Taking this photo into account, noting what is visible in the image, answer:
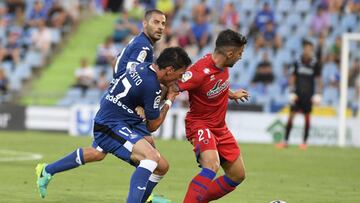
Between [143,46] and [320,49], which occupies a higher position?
[143,46]

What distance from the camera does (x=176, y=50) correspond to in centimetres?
983

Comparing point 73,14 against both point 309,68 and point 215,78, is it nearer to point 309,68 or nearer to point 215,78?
point 309,68

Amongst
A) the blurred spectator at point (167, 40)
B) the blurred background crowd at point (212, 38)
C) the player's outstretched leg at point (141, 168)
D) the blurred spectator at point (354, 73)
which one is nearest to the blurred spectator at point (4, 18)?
the blurred background crowd at point (212, 38)

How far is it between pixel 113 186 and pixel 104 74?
644 inches

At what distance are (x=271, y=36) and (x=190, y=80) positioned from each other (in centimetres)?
1851

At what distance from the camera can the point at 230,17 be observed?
1133 inches

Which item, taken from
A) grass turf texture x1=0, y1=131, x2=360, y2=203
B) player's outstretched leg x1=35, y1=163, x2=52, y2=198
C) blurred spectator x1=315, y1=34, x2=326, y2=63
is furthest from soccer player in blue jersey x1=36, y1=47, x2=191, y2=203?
blurred spectator x1=315, y1=34, x2=326, y2=63

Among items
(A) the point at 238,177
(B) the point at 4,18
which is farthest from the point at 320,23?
(A) the point at 238,177

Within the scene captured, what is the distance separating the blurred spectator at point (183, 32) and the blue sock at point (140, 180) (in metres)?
19.1

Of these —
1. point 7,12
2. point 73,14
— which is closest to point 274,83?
point 73,14

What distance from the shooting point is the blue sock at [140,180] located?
31.3 feet

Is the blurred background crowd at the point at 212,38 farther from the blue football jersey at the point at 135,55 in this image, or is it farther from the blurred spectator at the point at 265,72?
the blue football jersey at the point at 135,55

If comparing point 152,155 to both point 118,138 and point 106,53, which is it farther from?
point 106,53

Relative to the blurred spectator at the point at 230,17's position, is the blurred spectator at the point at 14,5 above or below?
below
